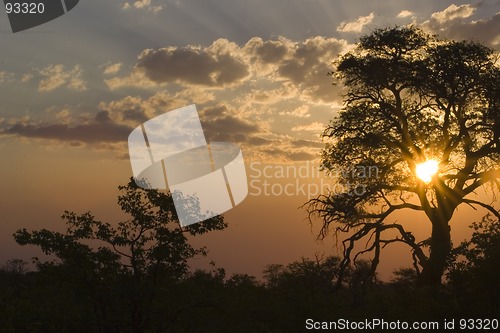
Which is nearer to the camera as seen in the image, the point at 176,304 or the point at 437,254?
the point at 176,304

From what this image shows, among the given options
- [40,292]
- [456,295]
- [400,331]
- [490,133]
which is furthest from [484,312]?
[40,292]

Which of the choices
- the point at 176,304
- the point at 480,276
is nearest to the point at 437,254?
the point at 480,276

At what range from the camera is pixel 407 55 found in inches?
1268

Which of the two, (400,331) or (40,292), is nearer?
(400,331)

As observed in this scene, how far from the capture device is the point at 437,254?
99.0 feet

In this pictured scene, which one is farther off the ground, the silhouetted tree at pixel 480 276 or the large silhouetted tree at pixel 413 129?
the large silhouetted tree at pixel 413 129

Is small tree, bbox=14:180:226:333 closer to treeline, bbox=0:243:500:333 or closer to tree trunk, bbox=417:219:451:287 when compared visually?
treeline, bbox=0:243:500:333

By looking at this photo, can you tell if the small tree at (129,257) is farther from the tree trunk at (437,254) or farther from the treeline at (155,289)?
the tree trunk at (437,254)

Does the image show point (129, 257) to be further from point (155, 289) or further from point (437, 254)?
point (437, 254)

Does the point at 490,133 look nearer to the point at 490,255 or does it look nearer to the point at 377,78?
the point at 377,78

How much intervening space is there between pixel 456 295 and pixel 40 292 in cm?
1945

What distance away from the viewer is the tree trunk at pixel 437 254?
30109mm

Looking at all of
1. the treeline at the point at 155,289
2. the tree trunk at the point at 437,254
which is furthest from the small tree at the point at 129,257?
the tree trunk at the point at 437,254

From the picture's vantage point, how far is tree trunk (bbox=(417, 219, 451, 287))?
30.1m
